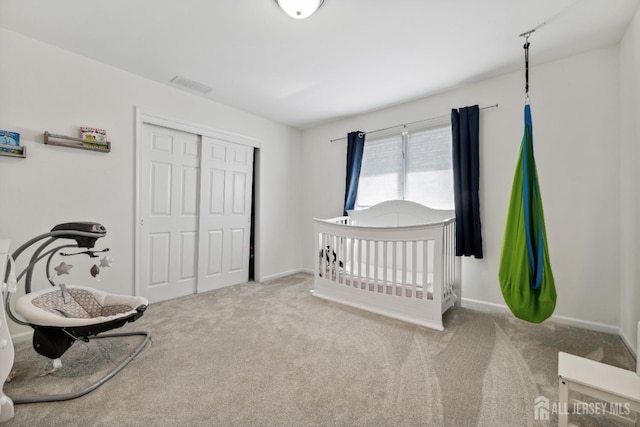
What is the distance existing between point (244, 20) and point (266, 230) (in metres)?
2.66

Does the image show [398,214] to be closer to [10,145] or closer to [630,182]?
[630,182]

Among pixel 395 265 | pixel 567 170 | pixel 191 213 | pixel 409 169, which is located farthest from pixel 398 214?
pixel 191 213

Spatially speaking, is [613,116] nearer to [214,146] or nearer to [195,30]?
[195,30]

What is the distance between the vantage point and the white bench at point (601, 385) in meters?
1.04

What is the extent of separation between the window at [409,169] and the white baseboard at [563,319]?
1.06 m

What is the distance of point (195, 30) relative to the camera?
2.06m

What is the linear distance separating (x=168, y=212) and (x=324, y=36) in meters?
2.44

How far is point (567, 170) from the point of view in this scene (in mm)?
2391

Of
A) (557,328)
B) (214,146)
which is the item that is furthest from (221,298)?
(557,328)

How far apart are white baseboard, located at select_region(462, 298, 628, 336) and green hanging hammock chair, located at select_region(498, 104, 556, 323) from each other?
0.86 m

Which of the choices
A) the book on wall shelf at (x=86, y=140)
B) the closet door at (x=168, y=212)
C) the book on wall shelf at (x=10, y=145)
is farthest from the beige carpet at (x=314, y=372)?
the book on wall shelf at (x=86, y=140)

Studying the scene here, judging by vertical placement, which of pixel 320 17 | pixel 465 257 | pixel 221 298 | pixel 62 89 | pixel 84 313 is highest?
pixel 320 17

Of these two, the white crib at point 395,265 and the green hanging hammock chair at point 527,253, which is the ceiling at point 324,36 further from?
the white crib at point 395,265

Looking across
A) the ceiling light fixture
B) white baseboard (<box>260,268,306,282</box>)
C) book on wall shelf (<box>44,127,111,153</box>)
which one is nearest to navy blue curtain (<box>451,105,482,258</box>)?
the ceiling light fixture
